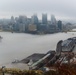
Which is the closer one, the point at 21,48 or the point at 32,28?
the point at 21,48

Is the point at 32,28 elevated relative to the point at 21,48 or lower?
elevated

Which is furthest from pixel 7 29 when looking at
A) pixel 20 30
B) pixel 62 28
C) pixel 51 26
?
pixel 62 28

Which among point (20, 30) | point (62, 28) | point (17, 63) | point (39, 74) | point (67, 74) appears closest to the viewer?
point (67, 74)

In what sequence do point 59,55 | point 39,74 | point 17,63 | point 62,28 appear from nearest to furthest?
point 39,74 < point 17,63 < point 59,55 < point 62,28

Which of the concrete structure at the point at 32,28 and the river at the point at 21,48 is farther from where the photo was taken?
the concrete structure at the point at 32,28

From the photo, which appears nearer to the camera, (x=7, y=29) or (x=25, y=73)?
(x=25, y=73)

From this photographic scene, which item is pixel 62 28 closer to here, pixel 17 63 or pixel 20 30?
pixel 20 30

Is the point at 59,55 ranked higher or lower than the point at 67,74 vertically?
lower

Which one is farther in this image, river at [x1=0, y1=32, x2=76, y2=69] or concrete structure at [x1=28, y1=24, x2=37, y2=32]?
concrete structure at [x1=28, y1=24, x2=37, y2=32]

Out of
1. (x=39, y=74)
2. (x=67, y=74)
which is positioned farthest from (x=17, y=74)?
(x=67, y=74)
